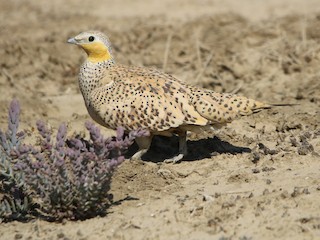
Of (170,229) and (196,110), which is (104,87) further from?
(170,229)

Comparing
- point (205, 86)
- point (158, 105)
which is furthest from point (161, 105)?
point (205, 86)

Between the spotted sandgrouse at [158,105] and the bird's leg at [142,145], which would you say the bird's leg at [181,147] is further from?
the bird's leg at [142,145]

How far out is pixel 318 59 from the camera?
968 centimetres

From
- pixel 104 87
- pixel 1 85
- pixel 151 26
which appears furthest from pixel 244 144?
pixel 151 26

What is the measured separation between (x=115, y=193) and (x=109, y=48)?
1831 mm

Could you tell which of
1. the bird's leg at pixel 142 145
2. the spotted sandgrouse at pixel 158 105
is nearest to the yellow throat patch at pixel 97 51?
the spotted sandgrouse at pixel 158 105

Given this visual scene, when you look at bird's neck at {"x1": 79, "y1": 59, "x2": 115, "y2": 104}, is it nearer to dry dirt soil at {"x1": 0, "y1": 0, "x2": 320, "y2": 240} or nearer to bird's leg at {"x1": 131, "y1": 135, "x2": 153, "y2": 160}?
bird's leg at {"x1": 131, "y1": 135, "x2": 153, "y2": 160}

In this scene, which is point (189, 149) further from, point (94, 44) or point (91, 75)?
point (94, 44)

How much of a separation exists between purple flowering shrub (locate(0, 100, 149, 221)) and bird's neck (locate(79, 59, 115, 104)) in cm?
146

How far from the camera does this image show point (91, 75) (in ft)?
24.1

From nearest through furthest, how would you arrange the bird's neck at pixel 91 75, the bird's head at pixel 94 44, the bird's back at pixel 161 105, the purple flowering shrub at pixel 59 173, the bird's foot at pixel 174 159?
the purple flowering shrub at pixel 59 173
the bird's back at pixel 161 105
the bird's foot at pixel 174 159
the bird's neck at pixel 91 75
the bird's head at pixel 94 44

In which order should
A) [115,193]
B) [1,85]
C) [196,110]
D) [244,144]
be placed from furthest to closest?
[1,85], [244,144], [196,110], [115,193]

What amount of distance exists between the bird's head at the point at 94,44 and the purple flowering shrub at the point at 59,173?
1737 millimetres

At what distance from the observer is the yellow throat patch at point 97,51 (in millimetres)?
7430
